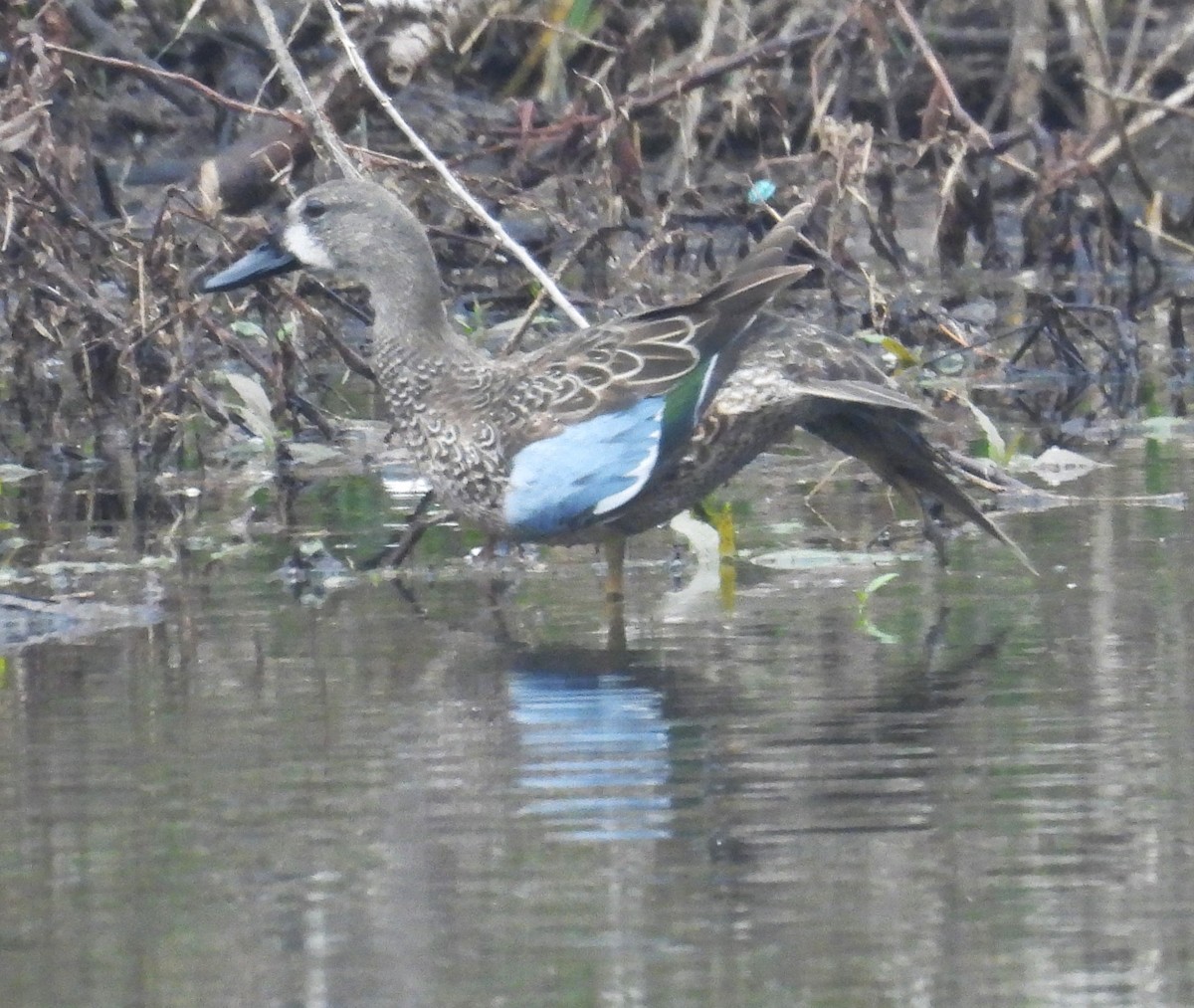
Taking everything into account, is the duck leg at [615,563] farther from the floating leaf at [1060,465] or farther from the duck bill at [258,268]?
the floating leaf at [1060,465]

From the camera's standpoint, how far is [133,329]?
24.3 ft

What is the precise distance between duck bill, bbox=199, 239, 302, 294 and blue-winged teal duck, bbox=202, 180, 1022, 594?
0.61 meters

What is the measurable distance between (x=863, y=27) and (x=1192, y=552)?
3913 millimetres

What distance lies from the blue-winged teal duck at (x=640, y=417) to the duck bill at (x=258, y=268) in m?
0.61

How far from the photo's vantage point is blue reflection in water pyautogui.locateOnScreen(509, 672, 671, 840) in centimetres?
394

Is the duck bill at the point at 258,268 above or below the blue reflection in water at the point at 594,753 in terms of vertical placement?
above

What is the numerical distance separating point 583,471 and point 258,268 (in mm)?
1355

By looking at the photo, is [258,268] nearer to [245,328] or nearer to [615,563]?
[615,563]

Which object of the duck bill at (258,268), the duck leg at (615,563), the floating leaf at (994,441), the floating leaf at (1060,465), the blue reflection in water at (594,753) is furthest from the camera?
the floating leaf at (1060,465)

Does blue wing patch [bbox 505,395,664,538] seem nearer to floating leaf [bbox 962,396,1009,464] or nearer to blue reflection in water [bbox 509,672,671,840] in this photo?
blue reflection in water [bbox 509,672,671,840]

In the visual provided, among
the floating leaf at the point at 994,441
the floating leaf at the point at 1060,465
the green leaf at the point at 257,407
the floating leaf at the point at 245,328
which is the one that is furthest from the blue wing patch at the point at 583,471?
the floating leaf at the point at 245,328

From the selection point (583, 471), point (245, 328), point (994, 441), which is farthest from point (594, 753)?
point (245, 328)

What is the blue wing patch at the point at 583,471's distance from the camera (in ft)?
18.9

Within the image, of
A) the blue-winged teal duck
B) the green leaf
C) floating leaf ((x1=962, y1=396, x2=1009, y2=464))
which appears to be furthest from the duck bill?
floating leaf ((x1=962, y1=396, x2=1009, y2=464))
